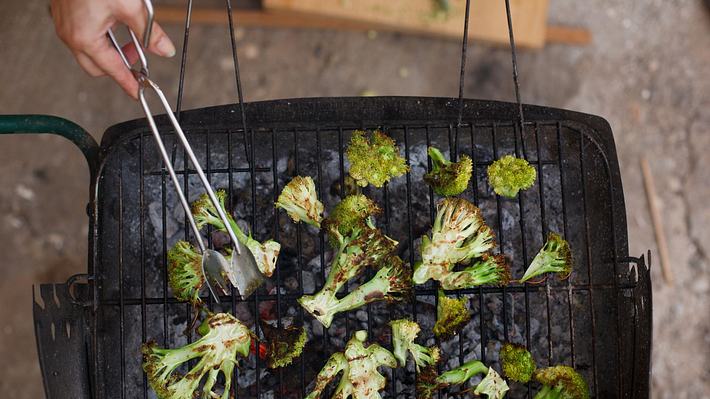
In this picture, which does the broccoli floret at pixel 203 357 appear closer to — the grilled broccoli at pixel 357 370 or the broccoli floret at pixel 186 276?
the broccoli floret at pixel 186 276

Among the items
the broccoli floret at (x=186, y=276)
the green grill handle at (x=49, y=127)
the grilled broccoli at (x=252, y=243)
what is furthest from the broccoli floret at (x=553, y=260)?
the green grill handle at (x=49, y=127)

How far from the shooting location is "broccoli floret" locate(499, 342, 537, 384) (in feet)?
6.65

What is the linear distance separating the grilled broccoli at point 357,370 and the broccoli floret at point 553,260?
549mm

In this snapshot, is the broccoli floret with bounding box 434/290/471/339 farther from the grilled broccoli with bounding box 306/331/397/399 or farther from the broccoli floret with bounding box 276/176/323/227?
the broccoli floret with bounding box 276/176/323/227

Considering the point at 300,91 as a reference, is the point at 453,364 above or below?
below

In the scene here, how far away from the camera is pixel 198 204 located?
203cm

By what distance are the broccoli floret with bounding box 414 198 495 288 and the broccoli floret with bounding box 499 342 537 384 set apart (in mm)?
260

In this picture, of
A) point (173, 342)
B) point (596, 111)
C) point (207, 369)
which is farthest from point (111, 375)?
point (596, 111)

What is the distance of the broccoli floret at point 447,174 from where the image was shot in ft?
6.60

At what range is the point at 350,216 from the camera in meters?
2.01

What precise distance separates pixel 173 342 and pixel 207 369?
30cm

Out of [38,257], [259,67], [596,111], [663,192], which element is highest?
[259,67]

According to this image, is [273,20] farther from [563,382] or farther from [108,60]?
[563,382]

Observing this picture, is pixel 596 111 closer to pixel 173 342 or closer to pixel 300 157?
pixel 300 157
